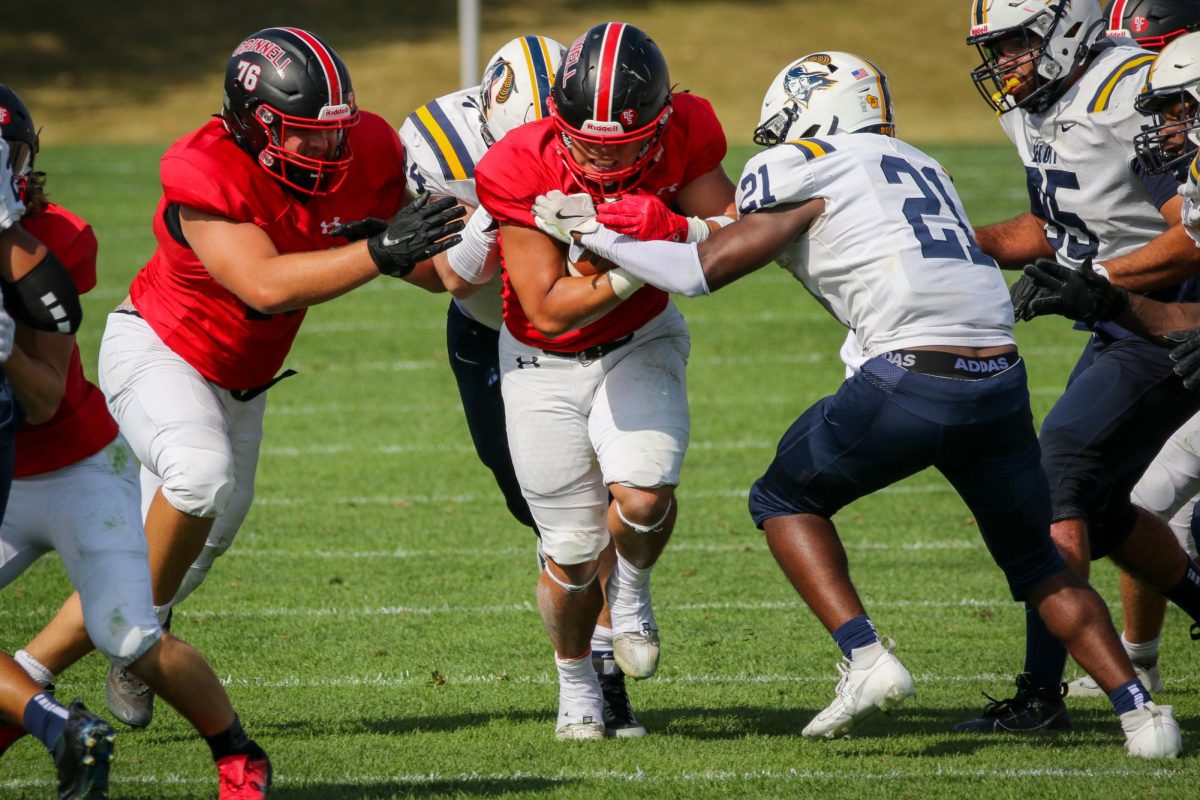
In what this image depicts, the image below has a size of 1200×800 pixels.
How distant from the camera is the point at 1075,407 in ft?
15.7

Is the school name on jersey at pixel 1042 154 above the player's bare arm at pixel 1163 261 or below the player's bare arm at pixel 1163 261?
above

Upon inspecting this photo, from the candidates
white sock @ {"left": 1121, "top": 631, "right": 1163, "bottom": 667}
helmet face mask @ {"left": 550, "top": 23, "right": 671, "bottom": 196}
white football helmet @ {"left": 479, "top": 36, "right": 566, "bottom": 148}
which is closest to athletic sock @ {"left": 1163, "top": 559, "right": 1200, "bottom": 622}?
white sock @ {"left": 1121, "top": 631, "right": 1163, "bottom": 667}

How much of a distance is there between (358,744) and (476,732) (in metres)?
0.36

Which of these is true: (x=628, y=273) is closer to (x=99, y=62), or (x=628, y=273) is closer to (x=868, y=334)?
(x=868, y=334)

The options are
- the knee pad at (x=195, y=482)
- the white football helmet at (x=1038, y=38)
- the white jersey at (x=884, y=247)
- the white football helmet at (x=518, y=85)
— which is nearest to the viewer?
Result: the white jersey at (x=884, y=247)

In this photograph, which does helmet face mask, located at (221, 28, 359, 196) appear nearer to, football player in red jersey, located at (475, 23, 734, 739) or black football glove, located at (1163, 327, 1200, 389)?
football player in red jersey, located at (475, 23, 734, 739)

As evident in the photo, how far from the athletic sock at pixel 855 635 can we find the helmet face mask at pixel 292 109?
6.48ft

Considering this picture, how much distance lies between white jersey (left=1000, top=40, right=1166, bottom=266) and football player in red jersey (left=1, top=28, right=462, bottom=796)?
80.7 inches

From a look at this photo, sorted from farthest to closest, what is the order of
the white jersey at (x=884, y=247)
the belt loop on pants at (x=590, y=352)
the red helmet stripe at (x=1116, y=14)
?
1. the red helmet stripe at (x=1116, y=14)
2. the belt loop on pants at (x=590, y=352)
3. the white jersey at (x=884, y=247)

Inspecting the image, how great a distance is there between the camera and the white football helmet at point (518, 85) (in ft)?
15.8

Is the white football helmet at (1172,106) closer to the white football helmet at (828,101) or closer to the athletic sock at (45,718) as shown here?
the white football helmet at (828,101)

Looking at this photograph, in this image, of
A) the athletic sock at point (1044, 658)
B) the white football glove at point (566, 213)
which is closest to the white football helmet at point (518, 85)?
the white football glove at point (566, 213)

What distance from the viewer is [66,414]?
3.66 m

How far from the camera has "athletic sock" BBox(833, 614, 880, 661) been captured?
407 centimetres
